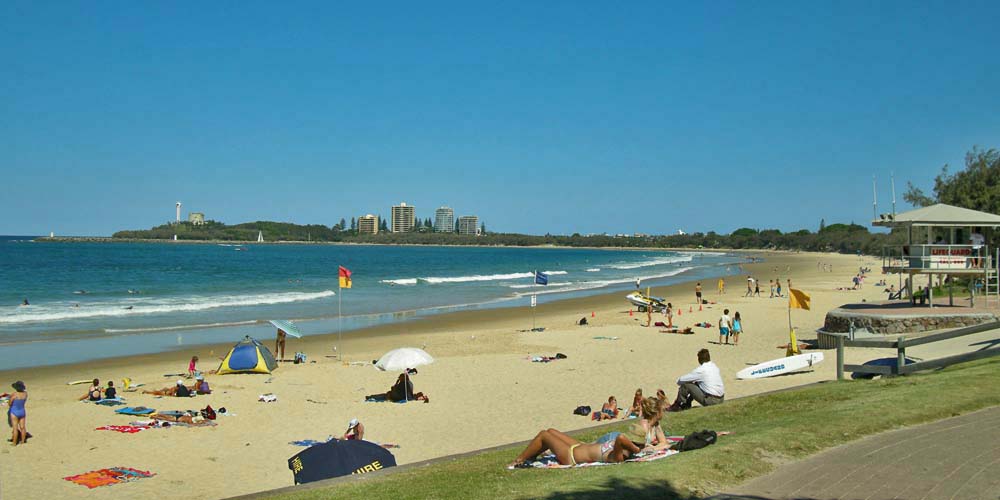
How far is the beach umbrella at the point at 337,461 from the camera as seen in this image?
26.9 feet

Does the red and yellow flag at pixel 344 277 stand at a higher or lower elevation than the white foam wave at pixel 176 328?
higher

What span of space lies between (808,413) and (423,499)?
16.8 feet

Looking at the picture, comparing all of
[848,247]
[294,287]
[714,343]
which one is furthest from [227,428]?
[848,247]

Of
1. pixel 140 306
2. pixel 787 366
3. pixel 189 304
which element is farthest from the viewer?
pixel 189 304

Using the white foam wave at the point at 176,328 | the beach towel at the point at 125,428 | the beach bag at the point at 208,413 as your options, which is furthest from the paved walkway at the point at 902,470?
the white foam wave at the point at 176,328

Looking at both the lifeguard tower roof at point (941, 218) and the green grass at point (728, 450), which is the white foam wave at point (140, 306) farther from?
the lifeguard tower roof at point (941, 218)

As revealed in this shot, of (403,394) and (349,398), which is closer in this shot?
(403,394)

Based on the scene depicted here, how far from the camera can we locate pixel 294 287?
52594 millimetres

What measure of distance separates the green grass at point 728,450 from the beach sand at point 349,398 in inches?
123

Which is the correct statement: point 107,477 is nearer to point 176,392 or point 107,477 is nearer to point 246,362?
point 176,392

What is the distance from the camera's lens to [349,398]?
1541cm

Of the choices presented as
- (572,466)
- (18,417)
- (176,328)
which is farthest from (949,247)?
(176,328)

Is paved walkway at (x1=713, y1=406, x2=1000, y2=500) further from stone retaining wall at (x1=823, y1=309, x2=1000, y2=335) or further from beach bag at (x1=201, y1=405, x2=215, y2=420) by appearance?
stone retaining wall at (x1=823, y1=309, x2=1000, y2=335)

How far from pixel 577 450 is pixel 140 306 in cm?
3502
